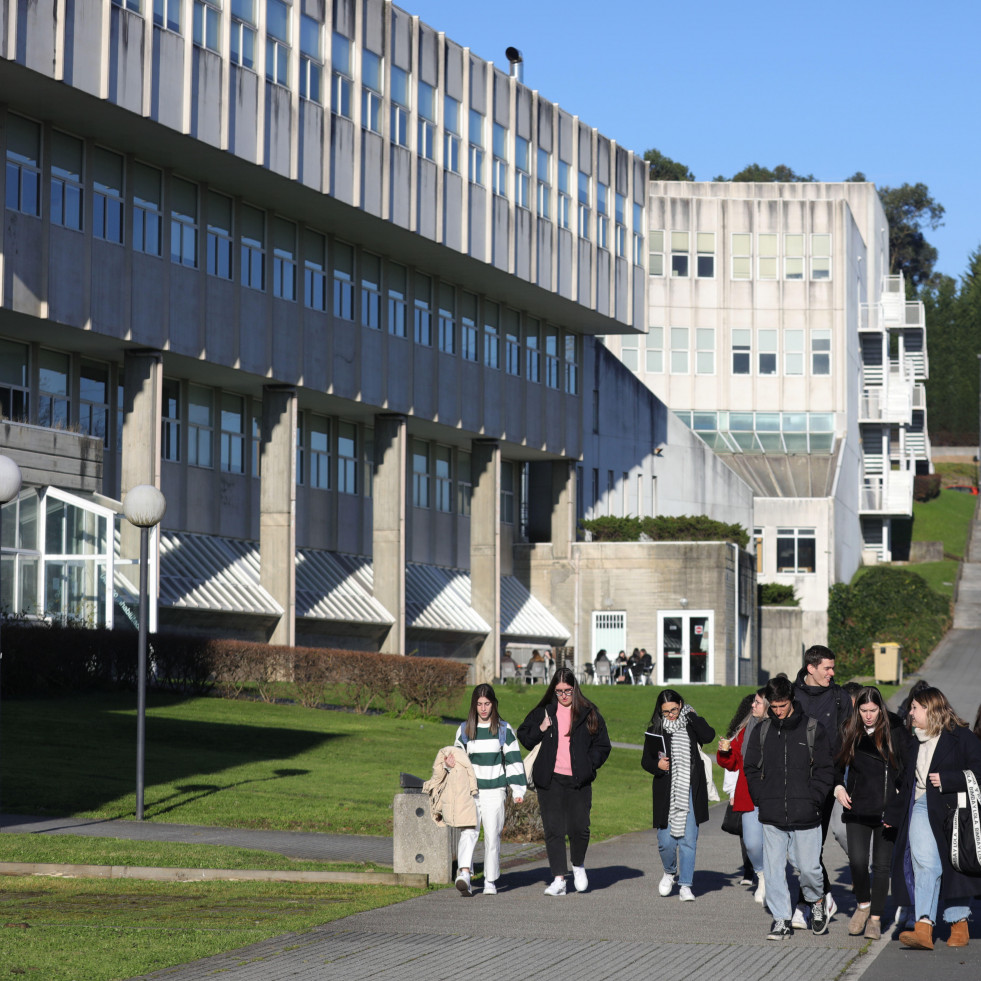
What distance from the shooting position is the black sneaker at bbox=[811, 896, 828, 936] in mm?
12383

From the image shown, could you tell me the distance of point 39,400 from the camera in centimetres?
3688

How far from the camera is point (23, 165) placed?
3394 cm

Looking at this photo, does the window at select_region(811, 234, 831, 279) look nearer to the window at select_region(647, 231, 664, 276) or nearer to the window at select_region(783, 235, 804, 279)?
the window at select_region(783, 235, 804, 279)

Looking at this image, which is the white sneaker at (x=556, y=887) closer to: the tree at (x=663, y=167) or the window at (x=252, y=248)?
the window at (x=252, y=248)

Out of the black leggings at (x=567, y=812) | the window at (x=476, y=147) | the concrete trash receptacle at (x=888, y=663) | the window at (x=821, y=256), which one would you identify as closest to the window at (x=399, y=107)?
the window at (x=476, y=147)

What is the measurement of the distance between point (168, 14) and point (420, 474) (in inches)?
800

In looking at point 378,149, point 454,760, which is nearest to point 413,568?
point 378,149

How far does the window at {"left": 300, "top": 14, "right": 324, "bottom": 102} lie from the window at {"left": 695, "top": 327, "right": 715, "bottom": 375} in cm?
3831

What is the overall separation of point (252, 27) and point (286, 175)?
10.4ft

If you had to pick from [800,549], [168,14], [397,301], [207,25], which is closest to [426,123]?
[397,301]

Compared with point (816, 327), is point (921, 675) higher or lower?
lower

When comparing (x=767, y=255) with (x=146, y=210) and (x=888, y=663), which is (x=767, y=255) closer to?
(x=888, y=663)

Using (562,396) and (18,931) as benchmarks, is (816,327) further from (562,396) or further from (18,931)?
(18,931)

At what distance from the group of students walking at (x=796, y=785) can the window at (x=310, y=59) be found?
2752cm
